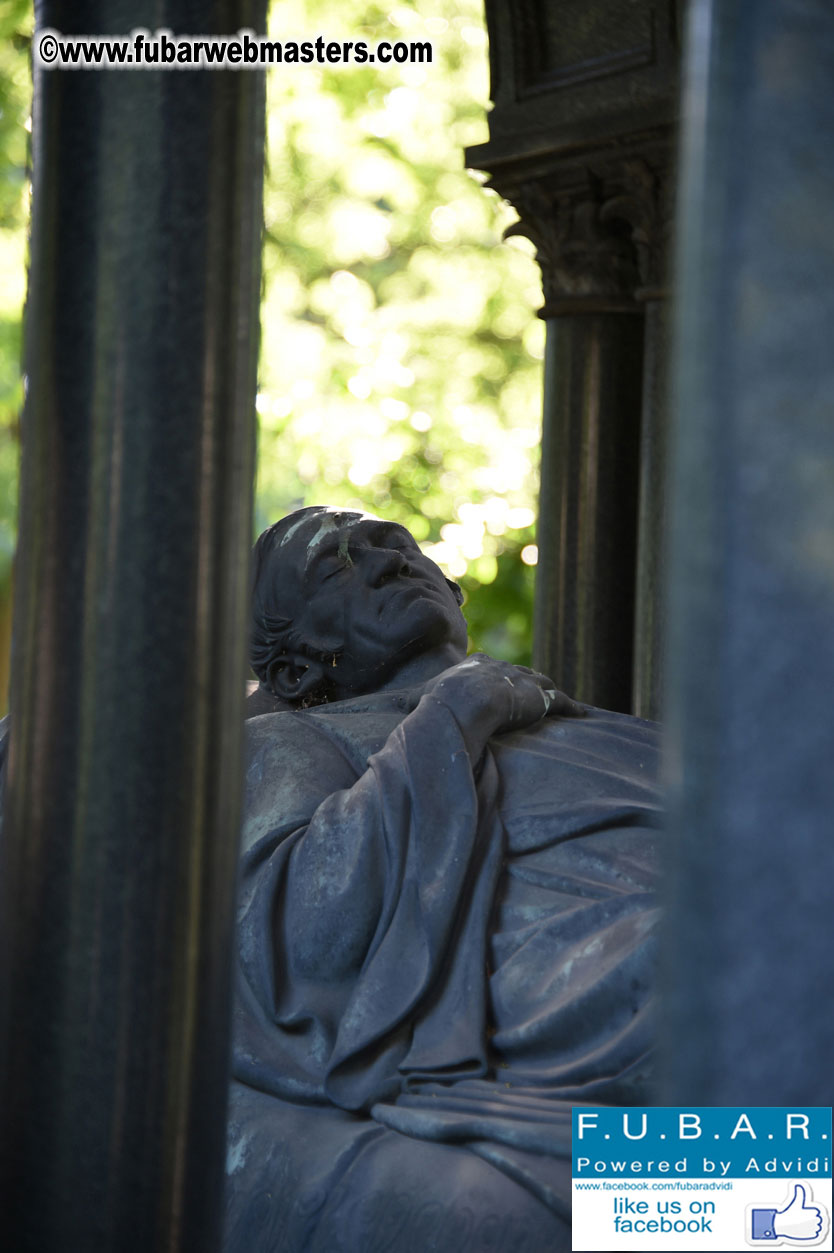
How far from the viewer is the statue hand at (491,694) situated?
332cm

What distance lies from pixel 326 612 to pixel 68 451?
6.34 ft

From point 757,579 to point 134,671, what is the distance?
3.17 feet

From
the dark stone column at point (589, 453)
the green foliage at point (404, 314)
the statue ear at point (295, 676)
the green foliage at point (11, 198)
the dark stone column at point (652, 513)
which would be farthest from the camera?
the green foliage at point (404, 314)

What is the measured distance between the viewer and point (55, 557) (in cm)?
208

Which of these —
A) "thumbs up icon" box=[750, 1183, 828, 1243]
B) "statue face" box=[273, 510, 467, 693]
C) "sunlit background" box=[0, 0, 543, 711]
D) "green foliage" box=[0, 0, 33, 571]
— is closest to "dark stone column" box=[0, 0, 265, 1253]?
"thumbs up icon" box=[750, 1183, 828, 1243]

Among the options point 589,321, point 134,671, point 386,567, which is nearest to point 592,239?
point 589,321

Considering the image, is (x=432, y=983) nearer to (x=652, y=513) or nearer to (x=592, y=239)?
(x=652, y=513)

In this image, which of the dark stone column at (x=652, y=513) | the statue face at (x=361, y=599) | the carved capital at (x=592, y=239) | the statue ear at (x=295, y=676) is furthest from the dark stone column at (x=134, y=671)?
the carved capital at (x=592, y=239)

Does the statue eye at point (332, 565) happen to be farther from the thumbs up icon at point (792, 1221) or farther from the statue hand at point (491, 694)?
the thumbs up icon at point (792, 1221)

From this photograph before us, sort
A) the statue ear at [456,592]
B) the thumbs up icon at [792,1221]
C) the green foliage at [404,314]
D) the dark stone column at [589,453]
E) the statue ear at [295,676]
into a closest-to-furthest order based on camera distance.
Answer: the thumbs up icon at [792,1221] < the statue ear at [295,676] < the statue ear at [456,592] < the dark stone column at [589,453] < the green foliage at [404,314]

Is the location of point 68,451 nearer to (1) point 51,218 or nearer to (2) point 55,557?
(2) point 55,557

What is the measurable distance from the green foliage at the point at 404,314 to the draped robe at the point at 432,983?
Result: 7.12m

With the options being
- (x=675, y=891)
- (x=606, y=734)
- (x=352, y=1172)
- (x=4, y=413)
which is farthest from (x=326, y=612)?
(x=4, y=413)

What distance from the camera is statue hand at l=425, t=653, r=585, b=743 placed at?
332 centimetres
